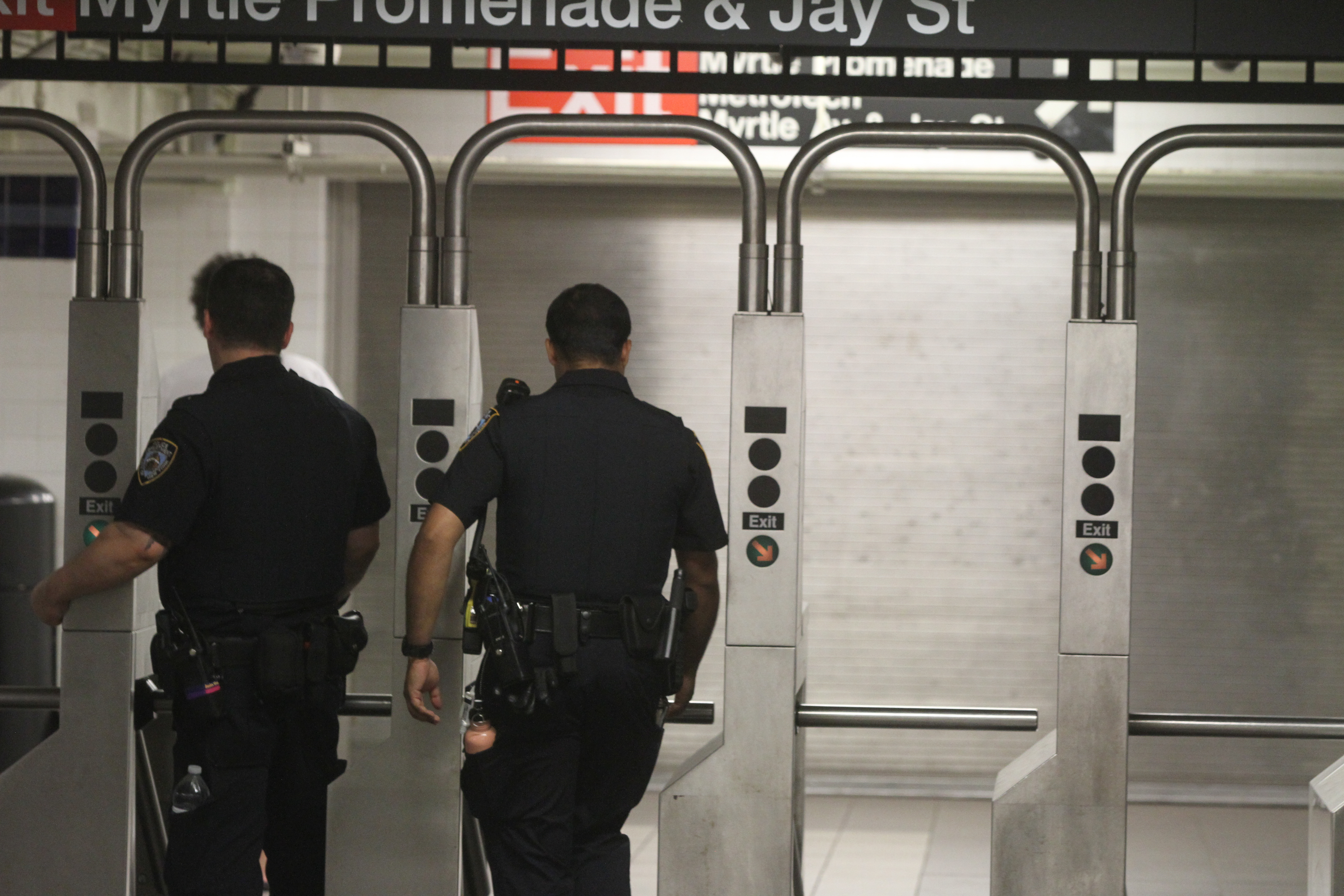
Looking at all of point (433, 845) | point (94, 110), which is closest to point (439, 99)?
point (94, 110)

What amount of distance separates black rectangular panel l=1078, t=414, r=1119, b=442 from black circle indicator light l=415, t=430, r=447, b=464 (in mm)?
1622

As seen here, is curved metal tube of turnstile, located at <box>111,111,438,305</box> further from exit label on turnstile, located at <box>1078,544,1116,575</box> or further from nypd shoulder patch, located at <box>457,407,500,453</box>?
exit label on turnstile, located at <box>1078,544,1116,575</box>

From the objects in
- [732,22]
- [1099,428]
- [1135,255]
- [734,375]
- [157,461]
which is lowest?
[157,461]

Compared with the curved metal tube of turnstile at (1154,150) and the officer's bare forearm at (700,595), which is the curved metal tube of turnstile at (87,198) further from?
the curved metal tube of turnstile at (1154,150)

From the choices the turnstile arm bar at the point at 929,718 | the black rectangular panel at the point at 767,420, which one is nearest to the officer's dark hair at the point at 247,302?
the black rectangular panel at the point at 767,420

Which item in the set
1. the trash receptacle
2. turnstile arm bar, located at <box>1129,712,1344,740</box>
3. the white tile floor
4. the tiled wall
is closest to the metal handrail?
turnstile arm bar, located at <box>1129,712,1344,740</box>

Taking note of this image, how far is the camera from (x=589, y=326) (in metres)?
3.42

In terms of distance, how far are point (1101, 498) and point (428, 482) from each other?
5.64 feet

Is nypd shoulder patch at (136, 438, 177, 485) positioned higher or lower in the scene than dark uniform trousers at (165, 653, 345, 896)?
higher

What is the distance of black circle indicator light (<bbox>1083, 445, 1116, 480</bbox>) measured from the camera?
3.71 m

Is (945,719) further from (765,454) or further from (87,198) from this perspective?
(87,198)

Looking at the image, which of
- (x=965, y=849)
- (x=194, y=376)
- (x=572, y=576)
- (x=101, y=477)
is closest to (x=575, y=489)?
(x=572, y=576)

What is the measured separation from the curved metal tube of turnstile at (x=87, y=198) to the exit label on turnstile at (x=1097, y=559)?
264 centimetres

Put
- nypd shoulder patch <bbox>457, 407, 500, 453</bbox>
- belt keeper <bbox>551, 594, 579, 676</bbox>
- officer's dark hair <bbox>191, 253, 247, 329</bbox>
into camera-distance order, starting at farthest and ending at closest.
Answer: officer's dark hair <bbox>191, 253, 247, 329</bbox>
nypd shoulder patch <bbox>457, 407, 500, 453</bbox>
belt keeper <bbox>551, 594, 579, 676</bbox>
